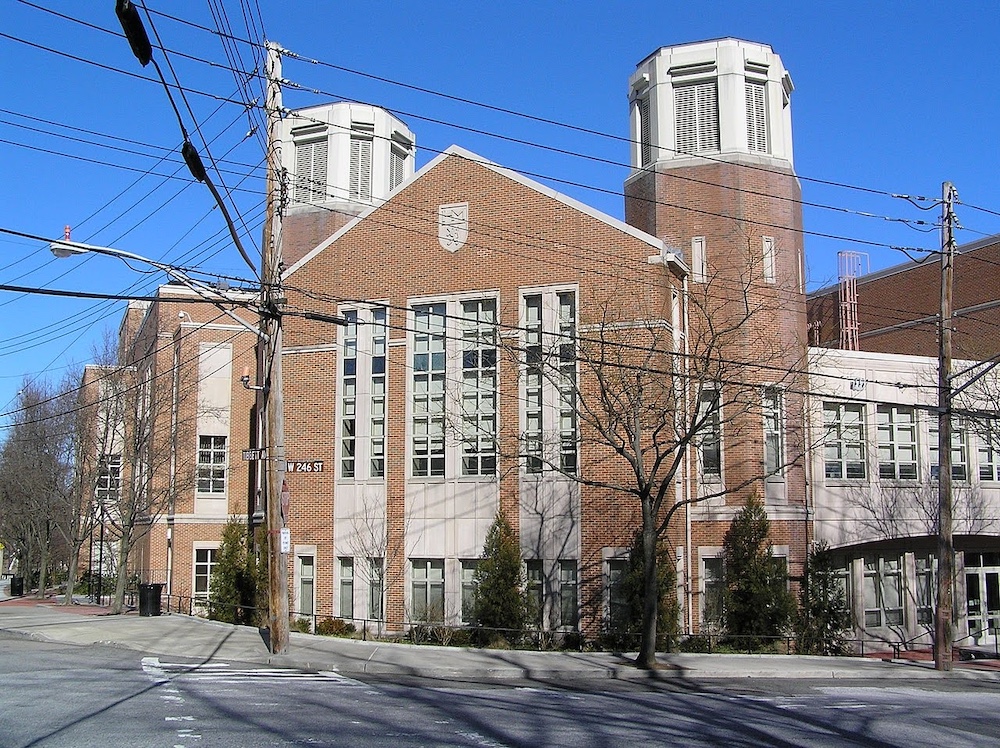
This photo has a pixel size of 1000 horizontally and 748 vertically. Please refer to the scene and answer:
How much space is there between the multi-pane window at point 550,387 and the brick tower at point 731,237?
3194 mm

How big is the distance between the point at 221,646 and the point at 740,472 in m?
13.6

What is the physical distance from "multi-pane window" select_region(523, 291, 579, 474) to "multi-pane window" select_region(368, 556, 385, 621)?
4859mm

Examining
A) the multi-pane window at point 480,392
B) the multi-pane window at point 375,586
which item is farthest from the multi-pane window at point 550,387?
the multi-pane window at point 375,586

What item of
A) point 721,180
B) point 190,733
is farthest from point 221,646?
point 721,180

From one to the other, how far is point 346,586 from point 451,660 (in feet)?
23.6

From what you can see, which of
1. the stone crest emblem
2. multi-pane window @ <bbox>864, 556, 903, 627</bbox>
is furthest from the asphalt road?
the stone crest emblem

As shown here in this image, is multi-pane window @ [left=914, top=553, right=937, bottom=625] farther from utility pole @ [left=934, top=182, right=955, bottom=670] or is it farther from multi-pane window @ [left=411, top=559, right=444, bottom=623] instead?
multi-pane window @ [left=411, top=559, right=444, bottom=623]

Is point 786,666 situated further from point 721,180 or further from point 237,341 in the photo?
point 237,341

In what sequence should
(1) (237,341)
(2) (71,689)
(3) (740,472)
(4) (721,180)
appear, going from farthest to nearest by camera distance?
(1) (237,341) → (4) (721,180) → (3) (740,472) → (2) (71,689)

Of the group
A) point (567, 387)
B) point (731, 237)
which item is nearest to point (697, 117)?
point (731, 237)

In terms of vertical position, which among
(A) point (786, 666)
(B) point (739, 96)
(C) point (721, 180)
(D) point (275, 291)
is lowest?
(A) point (786, 666)

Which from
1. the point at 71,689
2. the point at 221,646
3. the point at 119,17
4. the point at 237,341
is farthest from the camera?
the point at 237,341

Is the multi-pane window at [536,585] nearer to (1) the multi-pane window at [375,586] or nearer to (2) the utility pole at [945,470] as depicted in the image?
(1) the multi-pane window at [375,586]

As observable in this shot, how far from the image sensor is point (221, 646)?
2217 cm
